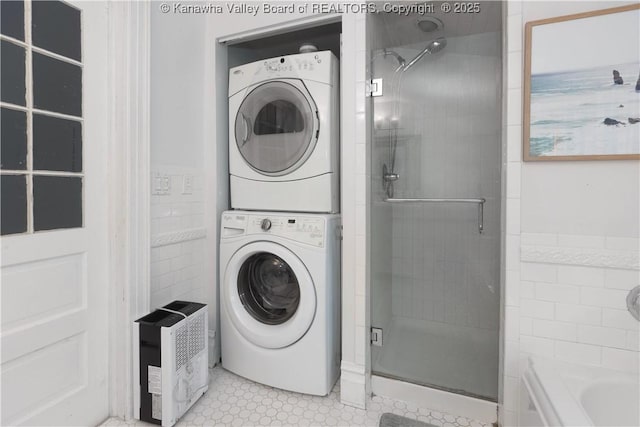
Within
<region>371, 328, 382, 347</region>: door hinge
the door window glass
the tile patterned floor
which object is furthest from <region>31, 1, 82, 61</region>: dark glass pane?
<region>371, 328, 382, 347</region>: door hinge

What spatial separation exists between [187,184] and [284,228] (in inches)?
23.6

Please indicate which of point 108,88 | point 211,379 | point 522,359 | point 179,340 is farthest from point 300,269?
point 108,88

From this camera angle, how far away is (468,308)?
191 centimetres

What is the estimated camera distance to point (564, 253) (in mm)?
1199

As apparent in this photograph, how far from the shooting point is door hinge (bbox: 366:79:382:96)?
5.31ft

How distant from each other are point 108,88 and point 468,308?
2.18 m

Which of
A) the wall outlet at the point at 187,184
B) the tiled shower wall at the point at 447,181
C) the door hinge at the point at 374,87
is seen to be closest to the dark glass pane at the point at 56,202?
the wall outlet at the point at 187,184

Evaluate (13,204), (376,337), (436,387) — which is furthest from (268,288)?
(13,204)

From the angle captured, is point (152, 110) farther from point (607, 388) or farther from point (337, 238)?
point (607, 388)

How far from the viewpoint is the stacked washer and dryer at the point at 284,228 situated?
5.24 feet

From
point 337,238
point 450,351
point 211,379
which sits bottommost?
point 211,379

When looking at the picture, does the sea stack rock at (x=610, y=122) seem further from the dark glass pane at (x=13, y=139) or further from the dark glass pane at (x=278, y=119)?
the dark glass pane at (x=13, y=139)

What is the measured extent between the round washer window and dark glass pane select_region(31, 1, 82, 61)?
3.89 feet

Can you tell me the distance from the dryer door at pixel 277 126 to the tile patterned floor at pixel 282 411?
116 cm
